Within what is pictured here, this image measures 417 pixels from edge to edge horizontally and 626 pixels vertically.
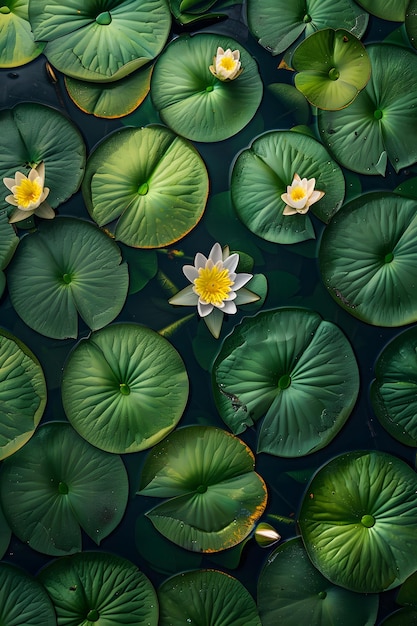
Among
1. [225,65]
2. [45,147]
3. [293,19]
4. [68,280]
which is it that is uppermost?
[293,19]

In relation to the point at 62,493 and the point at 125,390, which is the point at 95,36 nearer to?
the point at 125,390

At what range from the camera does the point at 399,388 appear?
2.30m

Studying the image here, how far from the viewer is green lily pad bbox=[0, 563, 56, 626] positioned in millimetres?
2281

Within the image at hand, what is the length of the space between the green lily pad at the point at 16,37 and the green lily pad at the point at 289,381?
1.27 metres

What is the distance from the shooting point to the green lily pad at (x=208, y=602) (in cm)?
229

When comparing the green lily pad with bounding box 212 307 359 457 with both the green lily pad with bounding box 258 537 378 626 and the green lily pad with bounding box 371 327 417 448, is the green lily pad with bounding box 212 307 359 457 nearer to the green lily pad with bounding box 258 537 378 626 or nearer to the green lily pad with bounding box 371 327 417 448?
the green lily pad with bounding box 371 327 417 448

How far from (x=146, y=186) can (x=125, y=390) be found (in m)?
0.72

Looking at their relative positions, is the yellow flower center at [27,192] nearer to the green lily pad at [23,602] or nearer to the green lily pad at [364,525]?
the green lily pad at [23,602]

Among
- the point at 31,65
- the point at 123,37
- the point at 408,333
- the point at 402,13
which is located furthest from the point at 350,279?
the point at 31,65

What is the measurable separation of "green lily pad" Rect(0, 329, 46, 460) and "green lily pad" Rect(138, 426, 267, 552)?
442 mm

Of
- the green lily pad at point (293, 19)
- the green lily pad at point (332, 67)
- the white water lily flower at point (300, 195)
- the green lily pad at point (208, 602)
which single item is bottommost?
the green lily pad at point (208, 602)

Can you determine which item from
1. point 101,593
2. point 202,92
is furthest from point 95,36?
point 101,593

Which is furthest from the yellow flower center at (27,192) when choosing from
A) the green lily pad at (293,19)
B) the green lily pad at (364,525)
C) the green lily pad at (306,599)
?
the green lily pad at (306,599)

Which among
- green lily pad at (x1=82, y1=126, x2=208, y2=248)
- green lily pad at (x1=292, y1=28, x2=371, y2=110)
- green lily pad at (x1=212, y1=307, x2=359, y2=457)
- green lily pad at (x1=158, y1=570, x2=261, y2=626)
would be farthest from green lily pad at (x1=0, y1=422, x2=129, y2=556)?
green lily pad at (x1=292, y1=28, x2=371, y2=110)
